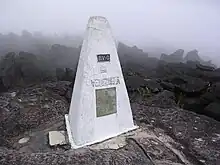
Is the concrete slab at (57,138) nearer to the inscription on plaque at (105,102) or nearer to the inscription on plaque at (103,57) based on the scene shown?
the inscription on plaque at (105,102)

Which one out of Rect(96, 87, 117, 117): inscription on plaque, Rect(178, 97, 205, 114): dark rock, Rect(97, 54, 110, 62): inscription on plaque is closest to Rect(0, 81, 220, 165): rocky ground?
Rect(96, 87, 117, 117): inscription on plaque

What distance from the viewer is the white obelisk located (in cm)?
696

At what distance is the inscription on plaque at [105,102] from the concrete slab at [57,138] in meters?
1.35

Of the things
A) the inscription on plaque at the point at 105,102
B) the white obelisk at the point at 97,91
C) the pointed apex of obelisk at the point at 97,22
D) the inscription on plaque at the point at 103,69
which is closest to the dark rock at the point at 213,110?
the white obelisk at the point at 97,91

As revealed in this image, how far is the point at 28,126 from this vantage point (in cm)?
938

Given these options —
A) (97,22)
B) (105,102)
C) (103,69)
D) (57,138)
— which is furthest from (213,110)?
(97,22)

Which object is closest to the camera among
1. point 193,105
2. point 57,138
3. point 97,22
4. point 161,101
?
point 97,22

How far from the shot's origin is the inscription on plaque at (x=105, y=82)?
7078 mm

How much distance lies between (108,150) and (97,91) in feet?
5.38

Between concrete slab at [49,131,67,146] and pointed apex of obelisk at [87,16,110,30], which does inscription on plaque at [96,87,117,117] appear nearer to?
concrete slab at [49,131,67,146]

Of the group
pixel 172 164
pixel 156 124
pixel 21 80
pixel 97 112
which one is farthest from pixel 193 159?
pixel 21 80

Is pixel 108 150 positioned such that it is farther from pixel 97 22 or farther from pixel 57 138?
pixel 97 22

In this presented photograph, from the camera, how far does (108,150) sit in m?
6.32

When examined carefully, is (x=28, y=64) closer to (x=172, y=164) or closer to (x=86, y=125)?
(x=86, y=125)
